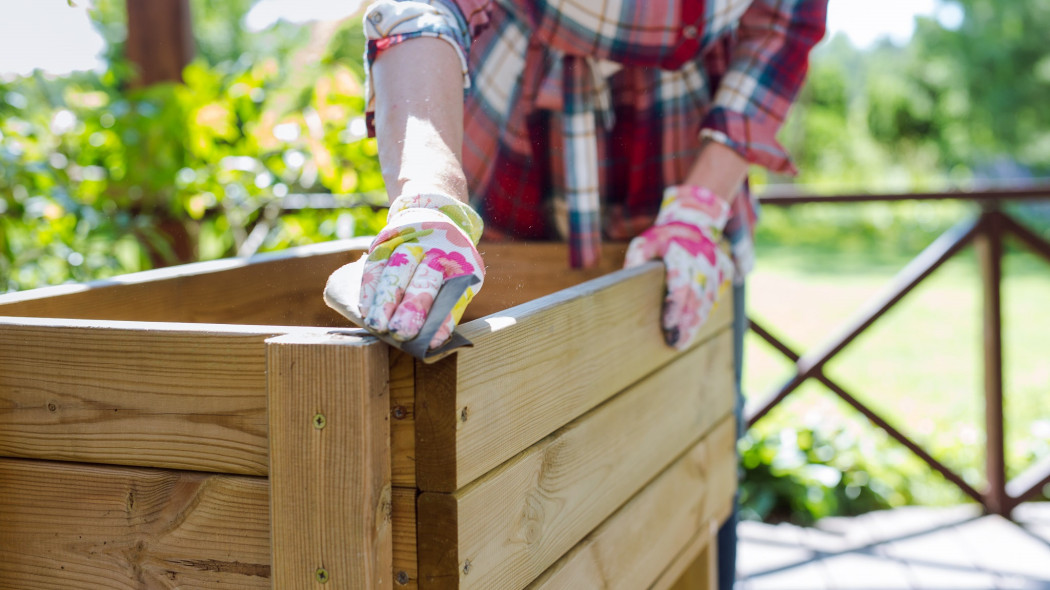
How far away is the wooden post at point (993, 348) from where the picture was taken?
7.91 ft

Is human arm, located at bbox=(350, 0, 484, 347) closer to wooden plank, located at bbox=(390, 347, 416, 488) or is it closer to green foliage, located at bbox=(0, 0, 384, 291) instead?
wooden plank, located at bbox=(390, 347, 416, 488)

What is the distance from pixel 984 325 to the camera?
2514 millimetres

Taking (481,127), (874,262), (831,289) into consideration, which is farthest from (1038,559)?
(874,262)

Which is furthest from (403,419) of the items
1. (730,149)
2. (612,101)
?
(612,101)

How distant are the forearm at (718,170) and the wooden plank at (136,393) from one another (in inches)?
29.1

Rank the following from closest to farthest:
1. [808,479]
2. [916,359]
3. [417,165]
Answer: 1. [417,165]
2. [808,479]
3. [916,359]

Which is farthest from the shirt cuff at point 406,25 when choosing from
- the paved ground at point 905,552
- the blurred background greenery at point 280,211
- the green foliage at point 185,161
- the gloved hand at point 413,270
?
the paved ground at point 905,552

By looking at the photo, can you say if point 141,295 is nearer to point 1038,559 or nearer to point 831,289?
point 1038,559

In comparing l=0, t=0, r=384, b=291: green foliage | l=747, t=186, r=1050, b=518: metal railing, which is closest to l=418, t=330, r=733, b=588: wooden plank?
l=0, t=0, r=384, b=291: green foliage

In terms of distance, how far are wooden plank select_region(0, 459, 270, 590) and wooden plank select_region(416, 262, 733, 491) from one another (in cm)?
13

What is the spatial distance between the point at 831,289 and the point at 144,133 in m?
7.83

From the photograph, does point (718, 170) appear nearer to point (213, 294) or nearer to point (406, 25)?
point (406, 25)

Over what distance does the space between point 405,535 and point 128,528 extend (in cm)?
22

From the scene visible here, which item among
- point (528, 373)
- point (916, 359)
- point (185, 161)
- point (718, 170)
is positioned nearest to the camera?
point (528, 373)
